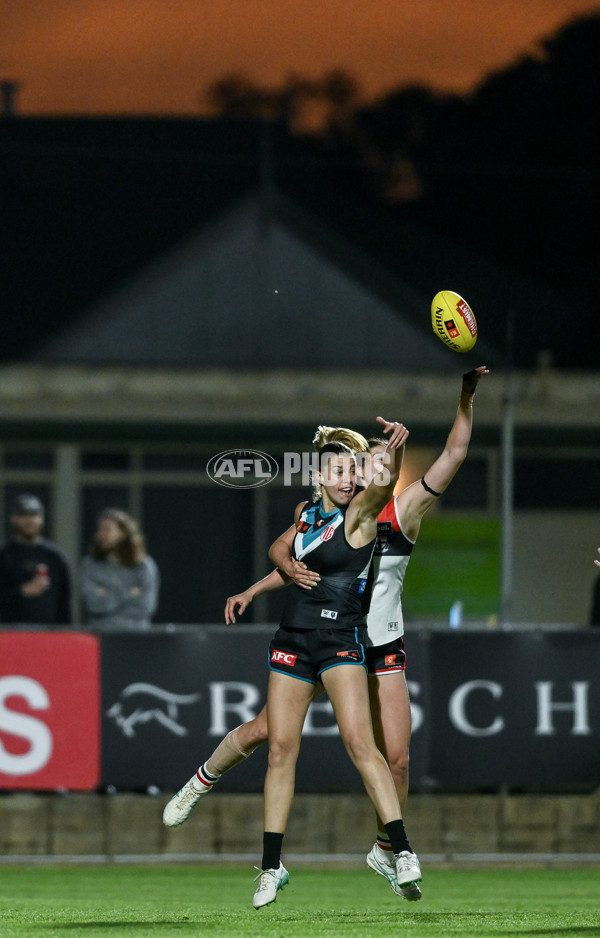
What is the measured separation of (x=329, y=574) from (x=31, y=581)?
18.1 feet

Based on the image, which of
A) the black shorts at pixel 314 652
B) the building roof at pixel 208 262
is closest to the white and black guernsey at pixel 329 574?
the black shorts at pixel 314 652

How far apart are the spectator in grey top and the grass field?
1946 millimetres

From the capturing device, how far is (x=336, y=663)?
287 inches

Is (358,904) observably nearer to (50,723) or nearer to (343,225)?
(50,723)

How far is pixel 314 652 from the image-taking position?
24.0 ft

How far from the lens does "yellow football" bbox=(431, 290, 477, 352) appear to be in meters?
7.96

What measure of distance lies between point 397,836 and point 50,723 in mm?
4721

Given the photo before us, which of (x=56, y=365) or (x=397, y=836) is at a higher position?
(x=56, y=365)

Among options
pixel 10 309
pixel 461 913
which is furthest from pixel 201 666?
pixel 10 309

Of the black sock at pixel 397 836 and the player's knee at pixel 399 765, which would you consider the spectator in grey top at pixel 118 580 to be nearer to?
the player's knee at pixel 399 765

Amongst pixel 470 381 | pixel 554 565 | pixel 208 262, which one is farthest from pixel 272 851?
pixel 208 262

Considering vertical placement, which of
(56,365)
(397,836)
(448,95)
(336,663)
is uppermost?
(448,95)

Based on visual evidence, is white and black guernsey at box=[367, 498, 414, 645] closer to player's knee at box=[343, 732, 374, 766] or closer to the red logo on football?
player's knee at box=[343, 732, 374, 766]

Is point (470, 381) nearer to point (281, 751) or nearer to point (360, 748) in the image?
point (360, 748)
